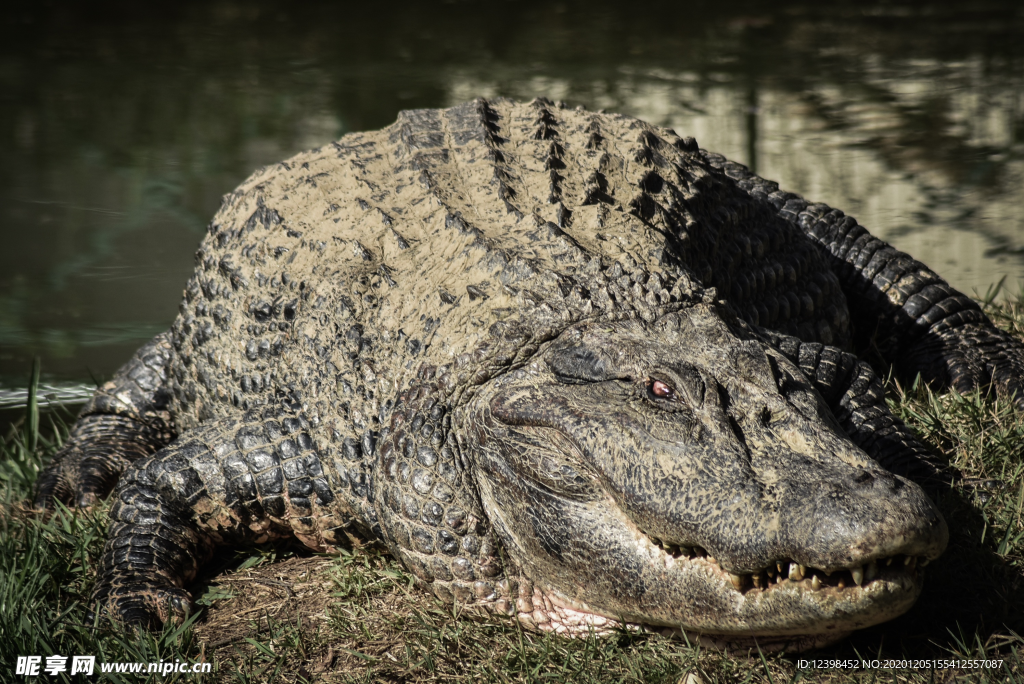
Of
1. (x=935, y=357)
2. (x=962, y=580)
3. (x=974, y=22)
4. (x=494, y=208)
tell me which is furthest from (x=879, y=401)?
(x=974, y=22)

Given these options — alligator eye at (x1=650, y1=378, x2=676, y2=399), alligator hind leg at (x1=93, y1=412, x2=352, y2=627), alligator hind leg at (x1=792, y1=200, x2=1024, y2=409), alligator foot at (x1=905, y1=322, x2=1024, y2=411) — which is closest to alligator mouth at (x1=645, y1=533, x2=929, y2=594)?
alligator eye at (x1=650, y1=378, x2=676, y2=399)

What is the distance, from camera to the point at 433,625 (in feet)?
8.30

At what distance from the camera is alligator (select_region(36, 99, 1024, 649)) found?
202 centimetres

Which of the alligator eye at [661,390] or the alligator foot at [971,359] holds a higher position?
the alligator eye at [661,390]

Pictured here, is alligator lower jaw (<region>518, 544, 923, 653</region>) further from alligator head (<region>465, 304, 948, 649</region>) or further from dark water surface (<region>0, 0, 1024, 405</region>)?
dark water surface (<region>0, 0, 1024, 405</region>)

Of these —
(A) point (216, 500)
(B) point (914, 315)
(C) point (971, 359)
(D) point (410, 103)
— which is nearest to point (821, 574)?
(A) point (216, 500)

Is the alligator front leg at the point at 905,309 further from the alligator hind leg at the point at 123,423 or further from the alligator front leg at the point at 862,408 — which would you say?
the alligator hind leg at the point at 123,423

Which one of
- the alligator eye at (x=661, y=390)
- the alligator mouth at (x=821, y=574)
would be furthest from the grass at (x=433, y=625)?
the alligator eye at (x=661, y=390)

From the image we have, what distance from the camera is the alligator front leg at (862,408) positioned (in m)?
2.76

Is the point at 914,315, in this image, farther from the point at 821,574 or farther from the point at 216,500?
the point at 216,500

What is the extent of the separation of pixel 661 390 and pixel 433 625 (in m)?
0.93

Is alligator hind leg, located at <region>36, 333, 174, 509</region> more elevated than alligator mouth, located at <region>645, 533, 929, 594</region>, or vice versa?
alligator mouth, located at <region>645, 533, 929, 594</region>

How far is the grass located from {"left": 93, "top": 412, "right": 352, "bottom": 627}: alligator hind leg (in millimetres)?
139

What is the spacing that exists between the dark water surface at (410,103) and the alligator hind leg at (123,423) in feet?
3.64
